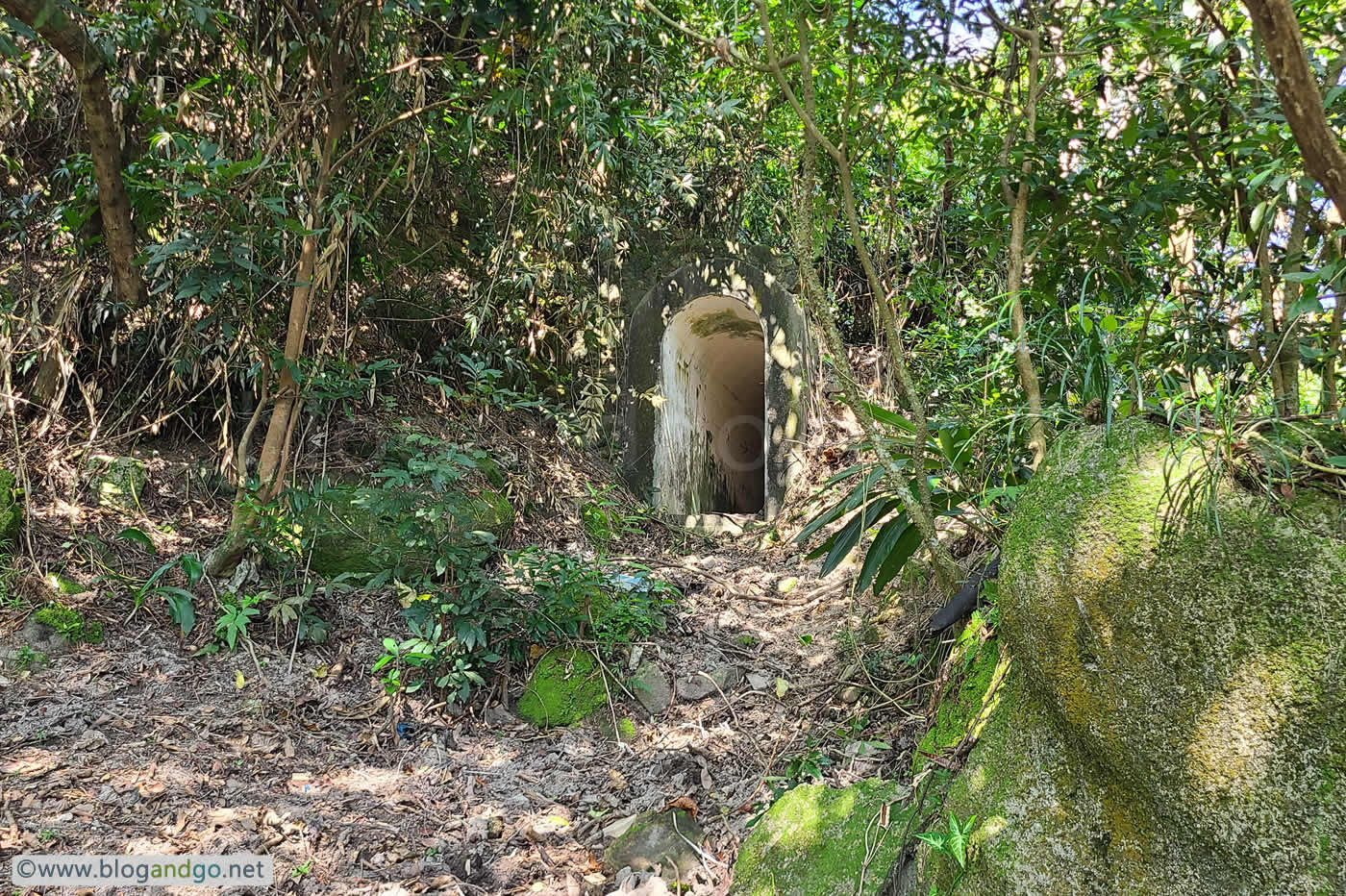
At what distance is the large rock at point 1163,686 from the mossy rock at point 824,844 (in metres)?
0.22

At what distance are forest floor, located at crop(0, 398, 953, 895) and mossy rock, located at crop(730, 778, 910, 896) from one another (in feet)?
0.58

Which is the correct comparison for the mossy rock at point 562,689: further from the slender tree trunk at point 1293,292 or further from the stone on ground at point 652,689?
the slender tree trunk at point 1293,292

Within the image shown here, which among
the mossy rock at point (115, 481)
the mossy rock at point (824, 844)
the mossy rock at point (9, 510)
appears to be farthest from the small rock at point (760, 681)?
the mossy rock at point (9, 510)

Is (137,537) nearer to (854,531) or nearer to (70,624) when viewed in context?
(70,624)

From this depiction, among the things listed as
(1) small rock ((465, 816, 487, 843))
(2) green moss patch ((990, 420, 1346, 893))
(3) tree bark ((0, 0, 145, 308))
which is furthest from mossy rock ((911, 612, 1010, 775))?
(3) tree bark ((0, 0, 145, 308))

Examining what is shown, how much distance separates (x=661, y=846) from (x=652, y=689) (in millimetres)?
1063

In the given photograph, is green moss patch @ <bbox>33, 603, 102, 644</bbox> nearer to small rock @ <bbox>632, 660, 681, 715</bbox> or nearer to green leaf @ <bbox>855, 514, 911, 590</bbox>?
small rock @ <bbox>632, 660, 681, 715</bbox>

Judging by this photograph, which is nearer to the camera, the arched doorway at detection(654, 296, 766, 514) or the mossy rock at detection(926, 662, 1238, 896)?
the mossy rock at detection(926, 662, 1238, 896)

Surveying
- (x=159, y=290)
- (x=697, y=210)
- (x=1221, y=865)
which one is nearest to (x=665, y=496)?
(x=697, y=210)

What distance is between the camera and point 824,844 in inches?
84.5

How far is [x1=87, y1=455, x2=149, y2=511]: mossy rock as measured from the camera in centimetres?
410

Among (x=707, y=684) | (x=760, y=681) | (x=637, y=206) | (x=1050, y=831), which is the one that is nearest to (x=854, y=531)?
(x=760, y=681)

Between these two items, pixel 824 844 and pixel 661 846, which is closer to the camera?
pixel 824 844

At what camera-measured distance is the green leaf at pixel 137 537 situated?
3.91 m
